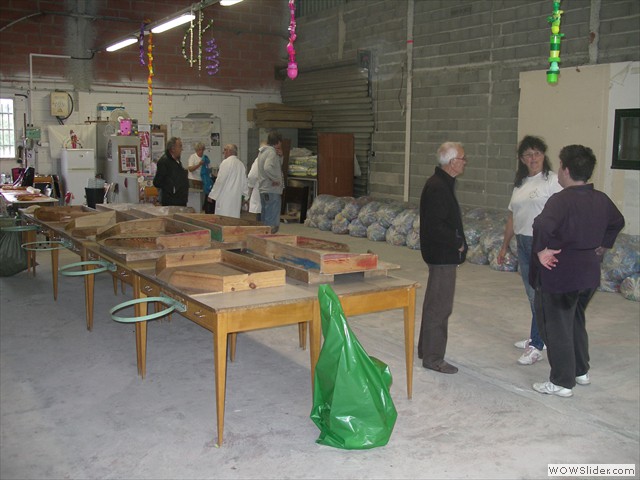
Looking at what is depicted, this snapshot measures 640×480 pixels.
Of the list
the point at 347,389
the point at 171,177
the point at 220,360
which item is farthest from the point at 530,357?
the point at 171,177

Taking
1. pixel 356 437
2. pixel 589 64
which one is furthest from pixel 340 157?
pixel 356 437

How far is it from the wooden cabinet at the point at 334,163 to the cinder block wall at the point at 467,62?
50 centimetres

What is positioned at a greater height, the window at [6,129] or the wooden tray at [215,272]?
the window at [6,129]

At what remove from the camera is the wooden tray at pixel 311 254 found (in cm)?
407

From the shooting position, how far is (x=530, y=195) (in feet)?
15.9

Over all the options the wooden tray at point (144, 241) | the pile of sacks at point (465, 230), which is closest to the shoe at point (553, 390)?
the wooden tray at point (144, 241)

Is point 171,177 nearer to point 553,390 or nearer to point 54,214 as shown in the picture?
point 54,214

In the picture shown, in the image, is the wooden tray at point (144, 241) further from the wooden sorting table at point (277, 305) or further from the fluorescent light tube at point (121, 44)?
the fluorescent light tube at point (121, 44)

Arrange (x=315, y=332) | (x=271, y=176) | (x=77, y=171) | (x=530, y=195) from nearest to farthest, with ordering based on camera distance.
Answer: (x=315, y=332) < (x=530, y=195) < (x=271, y=176) < (x=77, y=171)

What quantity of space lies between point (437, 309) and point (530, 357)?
0.88 meters

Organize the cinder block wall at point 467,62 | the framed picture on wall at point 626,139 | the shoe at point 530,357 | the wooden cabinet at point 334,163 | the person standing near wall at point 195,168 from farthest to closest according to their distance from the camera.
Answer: the wooden cabinet at point 334,163, the person standing near wall at point 195,168, the cinder block wall at point 467,62, the framed picture on wall at point 626,139, the shoe at point 530,357

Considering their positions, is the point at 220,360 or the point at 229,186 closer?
the point at 220,360

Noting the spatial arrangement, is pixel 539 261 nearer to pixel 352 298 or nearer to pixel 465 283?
pixel 352 298

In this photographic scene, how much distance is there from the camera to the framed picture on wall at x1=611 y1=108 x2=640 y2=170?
7727 millimetres
